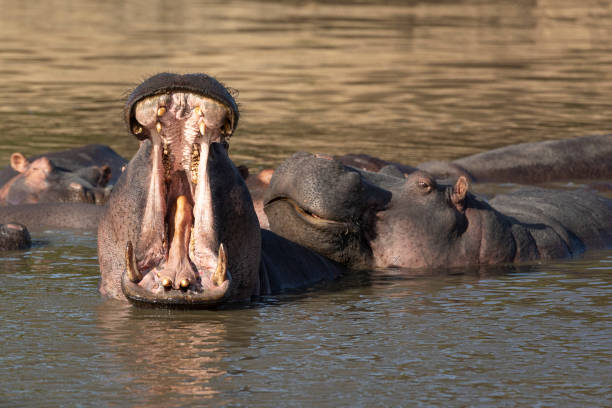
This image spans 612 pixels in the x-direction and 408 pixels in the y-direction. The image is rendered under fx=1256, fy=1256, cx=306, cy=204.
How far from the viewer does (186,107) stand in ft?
17.7

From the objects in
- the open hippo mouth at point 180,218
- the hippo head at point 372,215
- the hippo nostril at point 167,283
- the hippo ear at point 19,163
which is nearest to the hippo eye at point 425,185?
the hippo head at point 372,215

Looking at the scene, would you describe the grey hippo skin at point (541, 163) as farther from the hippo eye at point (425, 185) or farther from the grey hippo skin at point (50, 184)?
the hippo eye at point (425, 185)

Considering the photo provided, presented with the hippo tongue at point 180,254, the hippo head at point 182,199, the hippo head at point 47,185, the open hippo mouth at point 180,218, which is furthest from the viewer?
the hippo head at point 47,185

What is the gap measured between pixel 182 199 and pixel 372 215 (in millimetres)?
1883

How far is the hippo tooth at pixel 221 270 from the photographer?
5.42 metres

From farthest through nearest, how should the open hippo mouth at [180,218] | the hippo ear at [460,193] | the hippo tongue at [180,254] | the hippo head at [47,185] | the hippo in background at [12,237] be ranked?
the hippo head at [47,185]
the hippo in background at [12,237]
the hippo ear at [460,193]
the hippo tongue at [180,254]
the open hippo mouth at [180,218]

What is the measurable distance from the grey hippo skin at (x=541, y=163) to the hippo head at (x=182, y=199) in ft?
20.8

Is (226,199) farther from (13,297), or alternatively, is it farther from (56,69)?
(56,69)

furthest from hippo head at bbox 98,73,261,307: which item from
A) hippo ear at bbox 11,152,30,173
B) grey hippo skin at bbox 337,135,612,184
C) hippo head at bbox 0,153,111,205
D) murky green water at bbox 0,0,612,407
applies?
grey hippo skin at bbox 337,135,612,184

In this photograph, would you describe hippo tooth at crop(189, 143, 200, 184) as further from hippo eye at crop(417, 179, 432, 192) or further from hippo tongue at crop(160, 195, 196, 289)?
hippo eye at crop(417, 179, 432, 192)

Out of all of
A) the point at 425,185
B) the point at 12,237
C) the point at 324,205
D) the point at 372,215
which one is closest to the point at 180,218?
the point at 324,205

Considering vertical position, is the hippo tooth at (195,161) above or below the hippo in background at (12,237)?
above

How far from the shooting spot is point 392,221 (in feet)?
23.9

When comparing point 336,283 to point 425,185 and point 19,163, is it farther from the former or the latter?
point 19,163
